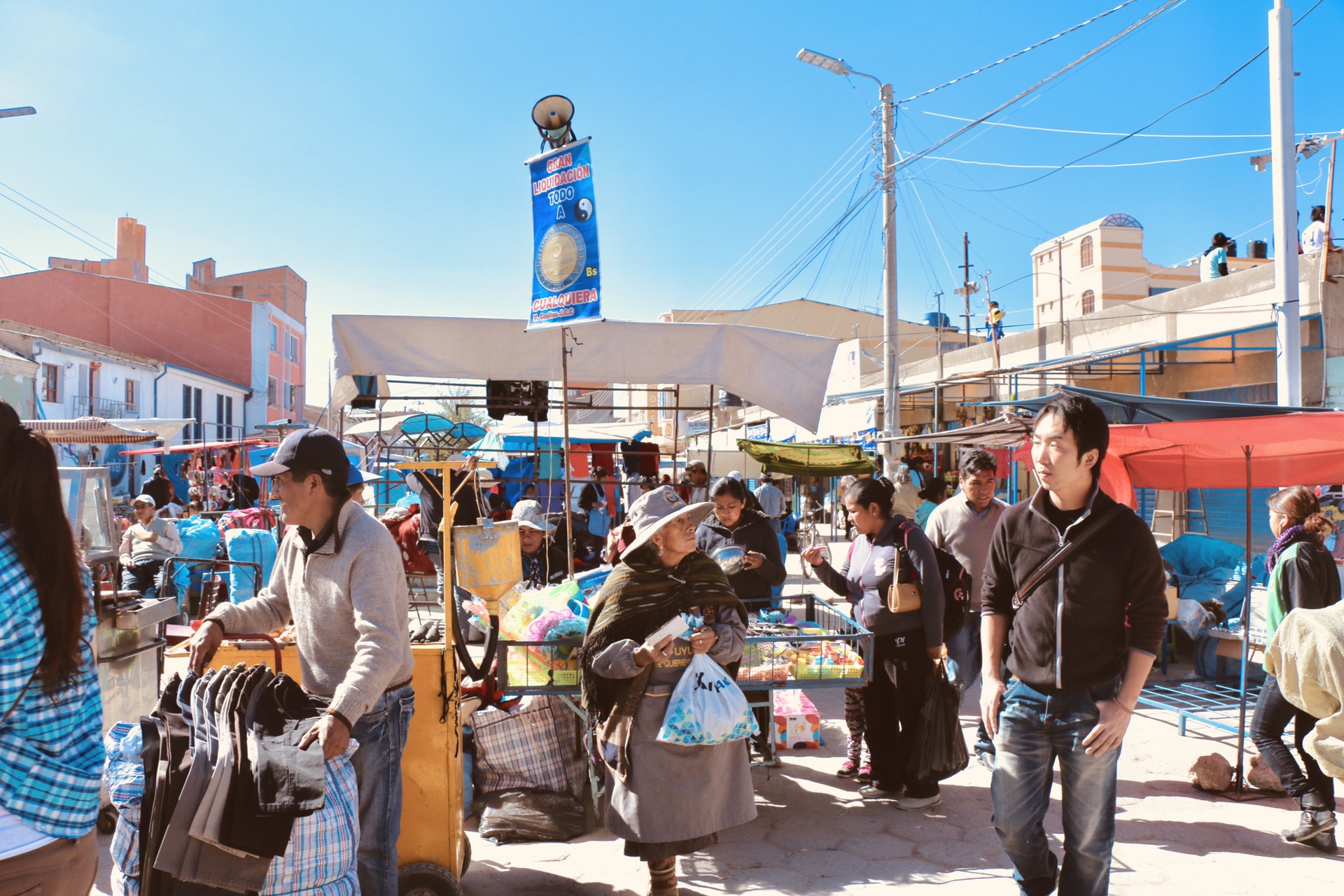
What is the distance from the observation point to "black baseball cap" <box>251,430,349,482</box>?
115 inches

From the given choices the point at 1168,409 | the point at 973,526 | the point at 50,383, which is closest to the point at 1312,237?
the point at 1168,409

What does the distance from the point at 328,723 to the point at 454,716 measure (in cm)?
107

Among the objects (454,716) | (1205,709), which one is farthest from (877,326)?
(454,716)

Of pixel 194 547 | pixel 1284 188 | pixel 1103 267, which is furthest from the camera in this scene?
pixel 1103 267

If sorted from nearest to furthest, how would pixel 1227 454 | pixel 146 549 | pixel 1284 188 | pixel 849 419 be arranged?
pixel 1227 454, pixel 1284 188, pixel 146 549, pixel 849 419

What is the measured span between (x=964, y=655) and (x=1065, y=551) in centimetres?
289

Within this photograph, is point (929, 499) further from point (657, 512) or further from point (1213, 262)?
point (1213, 262)

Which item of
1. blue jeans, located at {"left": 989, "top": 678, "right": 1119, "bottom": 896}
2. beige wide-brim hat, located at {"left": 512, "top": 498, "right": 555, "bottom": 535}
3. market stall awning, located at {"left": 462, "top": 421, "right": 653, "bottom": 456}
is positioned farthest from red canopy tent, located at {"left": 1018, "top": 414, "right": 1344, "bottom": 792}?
market stall awning, located at {"left": 462, "top": 421, "right": 653, "bottom": 456}

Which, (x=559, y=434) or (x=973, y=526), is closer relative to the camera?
(x=973, y=526)

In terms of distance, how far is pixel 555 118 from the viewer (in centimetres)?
576

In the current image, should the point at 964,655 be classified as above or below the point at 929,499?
below

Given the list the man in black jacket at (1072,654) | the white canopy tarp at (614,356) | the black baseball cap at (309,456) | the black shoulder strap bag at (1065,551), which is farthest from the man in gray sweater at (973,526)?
the black baseball cap at (309,456)

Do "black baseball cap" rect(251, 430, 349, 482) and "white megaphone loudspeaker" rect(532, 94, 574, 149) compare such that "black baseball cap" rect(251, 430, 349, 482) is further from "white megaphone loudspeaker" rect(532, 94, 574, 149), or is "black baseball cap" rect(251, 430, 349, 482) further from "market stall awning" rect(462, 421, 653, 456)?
"market stall awning" rect(462, 421, 653, 456)

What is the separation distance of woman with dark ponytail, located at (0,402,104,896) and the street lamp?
13729 mm
